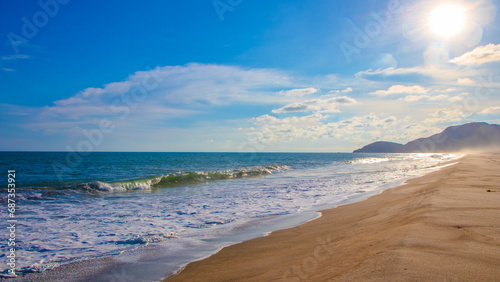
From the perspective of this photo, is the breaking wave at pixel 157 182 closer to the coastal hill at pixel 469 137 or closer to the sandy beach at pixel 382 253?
the sandy beach at pixel 382 253

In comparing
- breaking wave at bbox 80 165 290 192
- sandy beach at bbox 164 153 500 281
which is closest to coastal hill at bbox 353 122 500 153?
breaking wave at bbox 80 165 290 192

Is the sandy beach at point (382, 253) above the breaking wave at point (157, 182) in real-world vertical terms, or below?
above

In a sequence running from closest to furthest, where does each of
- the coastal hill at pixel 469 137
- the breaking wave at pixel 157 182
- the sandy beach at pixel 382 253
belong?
the sandy beach at pixel 382 253 < the breaking wave at pixel 157 182 < the coastal hill at pixel 469 137

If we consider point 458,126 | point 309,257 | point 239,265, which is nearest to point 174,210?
point 239,265

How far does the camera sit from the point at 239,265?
15.3ft

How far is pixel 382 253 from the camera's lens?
3.48 m

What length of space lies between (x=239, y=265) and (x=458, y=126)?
733ft

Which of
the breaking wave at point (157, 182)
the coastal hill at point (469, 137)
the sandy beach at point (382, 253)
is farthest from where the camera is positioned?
the coastal hill at point (469, 137)

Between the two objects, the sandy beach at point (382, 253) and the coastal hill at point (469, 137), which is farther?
the coastal hill at point (469, 137)

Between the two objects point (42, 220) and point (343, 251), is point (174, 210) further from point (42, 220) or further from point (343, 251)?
point (343, 251)

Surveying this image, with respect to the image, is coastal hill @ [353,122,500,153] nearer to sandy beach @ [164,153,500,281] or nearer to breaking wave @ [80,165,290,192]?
breaking wave @ [80,165,290,192]

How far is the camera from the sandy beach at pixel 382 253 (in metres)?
2.89

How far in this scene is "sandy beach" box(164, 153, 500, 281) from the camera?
289 centimetres

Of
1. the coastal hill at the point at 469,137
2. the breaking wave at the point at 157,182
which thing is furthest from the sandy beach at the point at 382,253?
the coastal hill at the point at 469,137
